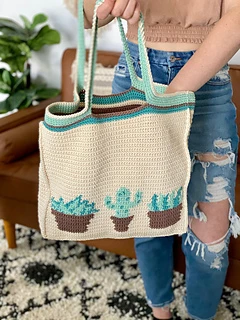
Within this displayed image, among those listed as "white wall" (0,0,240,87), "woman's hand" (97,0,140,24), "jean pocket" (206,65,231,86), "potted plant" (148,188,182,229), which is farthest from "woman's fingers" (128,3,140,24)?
"white wall" (0,0,240,87)

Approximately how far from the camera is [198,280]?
1.29 m

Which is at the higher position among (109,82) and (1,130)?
(109,82)

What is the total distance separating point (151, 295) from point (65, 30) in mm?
1424

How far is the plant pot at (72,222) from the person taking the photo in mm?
1000

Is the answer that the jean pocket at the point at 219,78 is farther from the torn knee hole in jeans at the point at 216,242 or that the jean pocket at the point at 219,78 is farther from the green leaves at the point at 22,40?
the green leaves at the point at 22,40

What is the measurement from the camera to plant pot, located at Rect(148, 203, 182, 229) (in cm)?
103

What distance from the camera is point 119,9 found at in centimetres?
86

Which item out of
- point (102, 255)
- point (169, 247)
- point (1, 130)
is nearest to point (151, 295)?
point (169, 247)

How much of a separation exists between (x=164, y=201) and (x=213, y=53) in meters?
0.32

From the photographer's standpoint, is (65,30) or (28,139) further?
(65,30)

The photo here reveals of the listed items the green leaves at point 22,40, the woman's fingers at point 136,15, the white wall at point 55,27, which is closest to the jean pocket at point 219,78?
the woman's fingers at point 136,15

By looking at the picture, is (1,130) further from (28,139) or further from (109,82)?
(109,82)

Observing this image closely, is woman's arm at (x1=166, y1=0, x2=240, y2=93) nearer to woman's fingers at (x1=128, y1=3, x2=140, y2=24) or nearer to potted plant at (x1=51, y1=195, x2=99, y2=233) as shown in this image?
woman's fingers at (x1=128, y1=3, x2=140, y2=24)

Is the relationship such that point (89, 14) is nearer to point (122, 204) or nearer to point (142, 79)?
point (142, 79)
